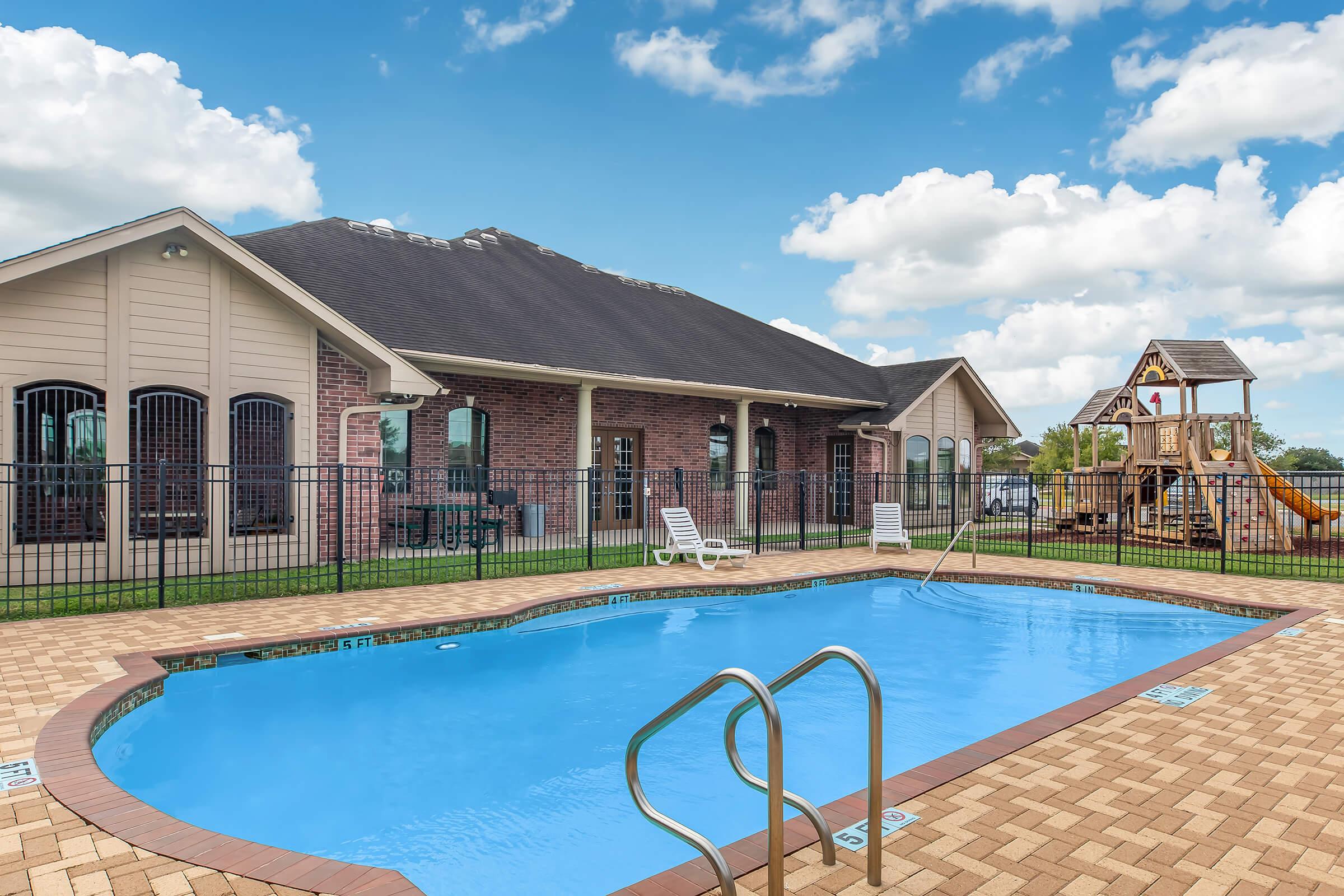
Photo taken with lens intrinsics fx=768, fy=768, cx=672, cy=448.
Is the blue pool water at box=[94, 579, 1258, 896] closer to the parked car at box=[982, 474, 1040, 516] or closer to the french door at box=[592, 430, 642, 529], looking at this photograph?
the french door at box=[592, 430, 642, 529]

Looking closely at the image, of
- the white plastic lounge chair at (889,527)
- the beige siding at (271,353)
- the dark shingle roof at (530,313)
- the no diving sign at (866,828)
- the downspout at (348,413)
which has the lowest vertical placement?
the no diving sign at (866,828)

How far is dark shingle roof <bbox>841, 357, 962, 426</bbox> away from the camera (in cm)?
2048

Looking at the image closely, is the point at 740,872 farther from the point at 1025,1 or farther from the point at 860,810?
the point at 1025,1

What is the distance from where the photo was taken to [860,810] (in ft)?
12.0

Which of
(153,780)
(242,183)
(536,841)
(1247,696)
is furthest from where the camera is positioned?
(242,183)

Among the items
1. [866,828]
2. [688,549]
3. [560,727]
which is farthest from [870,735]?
[688,549]

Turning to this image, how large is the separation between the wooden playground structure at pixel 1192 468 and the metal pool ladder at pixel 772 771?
1454 centimetres

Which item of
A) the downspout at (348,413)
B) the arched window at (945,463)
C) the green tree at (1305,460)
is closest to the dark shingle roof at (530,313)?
the downspout at (348,413)

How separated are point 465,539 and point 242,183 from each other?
1357 centimetres

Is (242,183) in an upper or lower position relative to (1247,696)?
upper

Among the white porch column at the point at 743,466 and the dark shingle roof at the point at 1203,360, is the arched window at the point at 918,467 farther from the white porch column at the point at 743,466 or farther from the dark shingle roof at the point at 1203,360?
the dark shingle roof at the point at 1203,360

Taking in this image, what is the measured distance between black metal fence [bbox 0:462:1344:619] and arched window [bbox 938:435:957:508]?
0.44 feet

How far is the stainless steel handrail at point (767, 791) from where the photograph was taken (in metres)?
2.47

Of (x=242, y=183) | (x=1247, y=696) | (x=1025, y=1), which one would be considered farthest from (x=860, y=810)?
(x=242, y=183)
